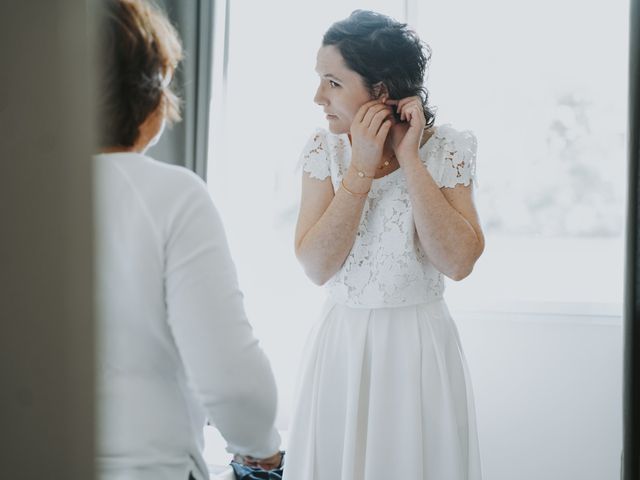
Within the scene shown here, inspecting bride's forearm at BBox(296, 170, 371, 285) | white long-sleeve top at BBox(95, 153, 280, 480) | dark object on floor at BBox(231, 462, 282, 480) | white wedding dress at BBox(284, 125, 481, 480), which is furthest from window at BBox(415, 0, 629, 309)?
white long-sleeve top at BBox(95, 153, 280, 480)

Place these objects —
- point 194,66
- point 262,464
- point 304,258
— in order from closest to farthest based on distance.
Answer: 1. point 262,464
2. point 304,258
3. point 194,66

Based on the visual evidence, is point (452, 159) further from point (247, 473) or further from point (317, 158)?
point (247, 473)

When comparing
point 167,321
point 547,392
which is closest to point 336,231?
point 167,321

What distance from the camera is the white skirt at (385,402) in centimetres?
127

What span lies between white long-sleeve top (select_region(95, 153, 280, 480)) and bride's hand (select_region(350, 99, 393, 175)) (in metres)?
0.61

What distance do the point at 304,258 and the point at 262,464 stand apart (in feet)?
1.77

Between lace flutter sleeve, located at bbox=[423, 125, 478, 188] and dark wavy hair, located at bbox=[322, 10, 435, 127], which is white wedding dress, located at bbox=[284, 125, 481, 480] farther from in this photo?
dark wavy hair, located at bbox=[322, 10, 435, 127]

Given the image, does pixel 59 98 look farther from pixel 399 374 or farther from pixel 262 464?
pixel 399 374

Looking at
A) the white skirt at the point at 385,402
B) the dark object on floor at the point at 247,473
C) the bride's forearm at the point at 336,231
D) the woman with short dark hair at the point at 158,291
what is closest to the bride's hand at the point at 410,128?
the bride's forearm at the point at 336,231

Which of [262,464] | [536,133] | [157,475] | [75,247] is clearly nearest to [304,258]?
[262,464]

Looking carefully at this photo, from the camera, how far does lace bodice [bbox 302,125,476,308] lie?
126 cm

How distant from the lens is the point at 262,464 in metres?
0.76

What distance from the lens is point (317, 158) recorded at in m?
1.32

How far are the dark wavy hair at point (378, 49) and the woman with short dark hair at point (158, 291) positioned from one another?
0.67 m
